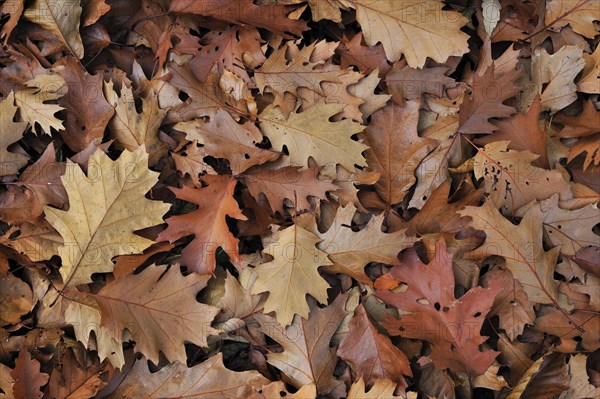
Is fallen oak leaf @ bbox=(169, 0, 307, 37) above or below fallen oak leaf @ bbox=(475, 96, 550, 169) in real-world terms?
above

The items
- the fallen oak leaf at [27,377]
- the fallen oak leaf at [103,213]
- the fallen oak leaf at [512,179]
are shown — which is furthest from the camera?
the fallen oak leaf at [512,179]

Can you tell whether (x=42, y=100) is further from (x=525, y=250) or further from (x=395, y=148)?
(x=525, y=250)

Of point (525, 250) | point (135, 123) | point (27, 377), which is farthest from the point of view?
point (135, 123)

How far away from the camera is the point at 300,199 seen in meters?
2.07

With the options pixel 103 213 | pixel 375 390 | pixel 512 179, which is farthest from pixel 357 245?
pixel 103 213

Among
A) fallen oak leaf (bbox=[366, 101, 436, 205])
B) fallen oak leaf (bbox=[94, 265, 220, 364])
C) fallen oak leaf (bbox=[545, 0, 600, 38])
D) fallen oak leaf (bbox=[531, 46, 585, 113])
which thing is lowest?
fallen oak leaf (bbox=[94, 265, 220, 364])

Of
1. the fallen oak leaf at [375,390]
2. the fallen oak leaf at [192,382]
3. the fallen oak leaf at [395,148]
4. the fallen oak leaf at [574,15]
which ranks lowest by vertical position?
the fallen oak leaf at [192,382]

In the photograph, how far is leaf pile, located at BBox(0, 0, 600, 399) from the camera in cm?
197

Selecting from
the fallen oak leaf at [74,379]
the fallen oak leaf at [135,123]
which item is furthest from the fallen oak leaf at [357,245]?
the fallen oak leaf at [74,379]

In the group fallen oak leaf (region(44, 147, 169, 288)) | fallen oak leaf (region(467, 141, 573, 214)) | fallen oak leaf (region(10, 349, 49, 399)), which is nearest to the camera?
fallen oak leaf (region(10, 349, 49, 399))

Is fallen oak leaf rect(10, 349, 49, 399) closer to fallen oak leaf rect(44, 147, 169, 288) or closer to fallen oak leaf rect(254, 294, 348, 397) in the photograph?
fallen oak leaf rect(44, 147, 169, 288)

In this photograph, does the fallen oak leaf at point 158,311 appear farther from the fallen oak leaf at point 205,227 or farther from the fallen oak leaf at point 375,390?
the fallen oak leaf at point 375,390

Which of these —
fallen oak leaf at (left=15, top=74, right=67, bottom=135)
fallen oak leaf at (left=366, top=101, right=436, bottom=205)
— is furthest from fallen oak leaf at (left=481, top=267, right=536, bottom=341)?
fallen oak leaf at (left=15, top=74, right=67, bottom=135)

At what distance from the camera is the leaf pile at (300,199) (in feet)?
6.45
